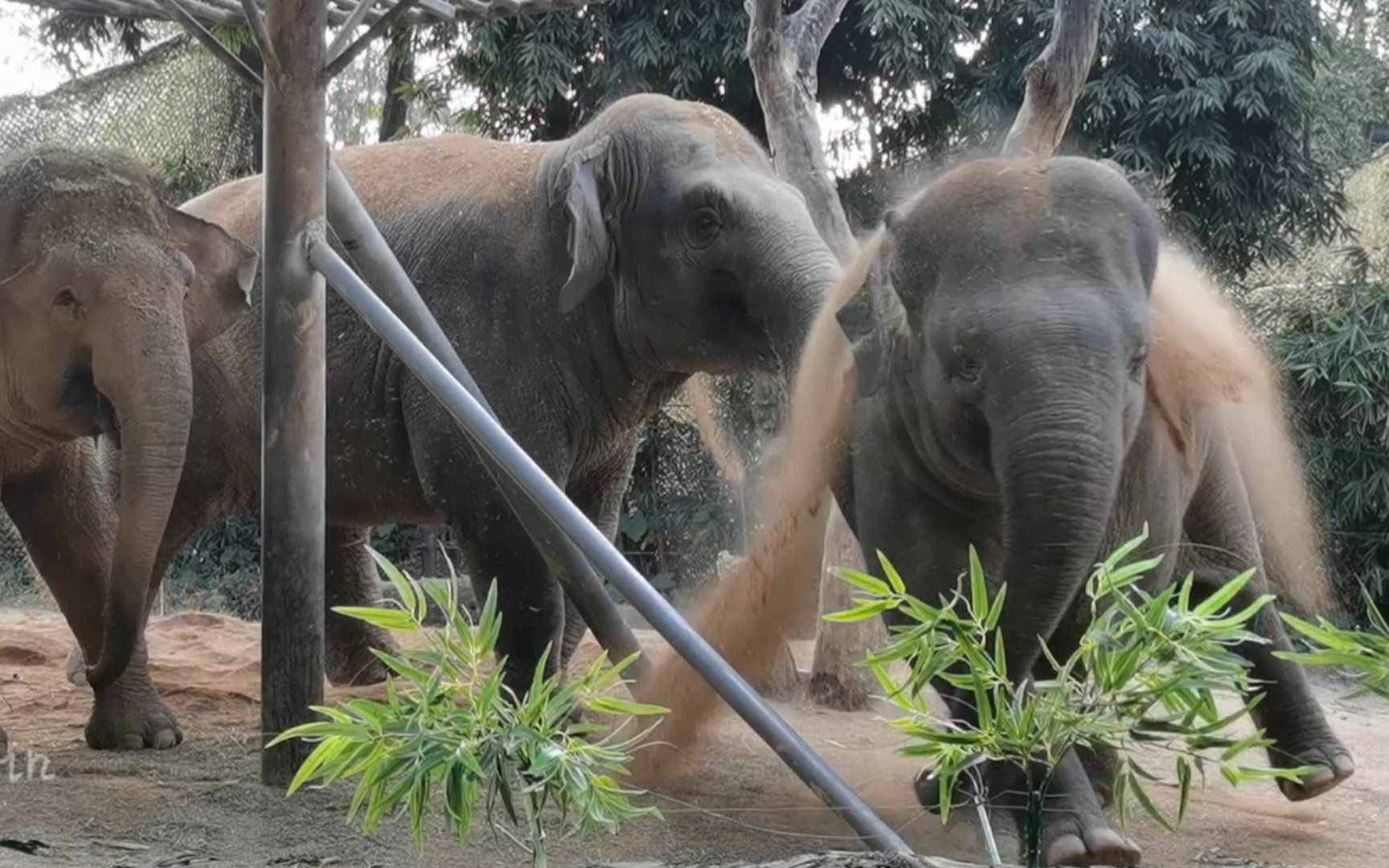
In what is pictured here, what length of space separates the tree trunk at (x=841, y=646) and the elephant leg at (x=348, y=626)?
1.77 metres

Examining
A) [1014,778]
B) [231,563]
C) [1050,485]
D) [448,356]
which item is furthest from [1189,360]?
[231,563]

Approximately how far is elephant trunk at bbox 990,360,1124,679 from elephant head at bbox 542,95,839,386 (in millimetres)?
1746

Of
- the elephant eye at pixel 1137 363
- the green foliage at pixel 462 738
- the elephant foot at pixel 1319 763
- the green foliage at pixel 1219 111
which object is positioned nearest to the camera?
the green foliage at pixel 462 738

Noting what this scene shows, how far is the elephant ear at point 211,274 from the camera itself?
5.73 m

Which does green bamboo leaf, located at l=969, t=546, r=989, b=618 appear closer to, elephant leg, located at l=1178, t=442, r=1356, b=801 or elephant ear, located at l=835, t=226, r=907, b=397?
elephant ear, located at l=835, t=226, r=907, b=397

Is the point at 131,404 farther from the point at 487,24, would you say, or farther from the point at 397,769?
the point at 487,24

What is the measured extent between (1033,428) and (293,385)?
2143mm

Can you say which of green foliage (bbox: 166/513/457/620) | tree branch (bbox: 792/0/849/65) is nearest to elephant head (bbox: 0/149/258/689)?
tree branch (bbox: 792/0/849/65)

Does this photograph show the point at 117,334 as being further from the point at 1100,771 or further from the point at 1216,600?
the point at 1216,600

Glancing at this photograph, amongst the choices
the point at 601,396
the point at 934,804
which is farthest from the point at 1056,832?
the point at 601,396

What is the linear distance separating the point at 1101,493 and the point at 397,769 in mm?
1735

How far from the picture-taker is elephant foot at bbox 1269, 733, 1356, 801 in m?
4.80

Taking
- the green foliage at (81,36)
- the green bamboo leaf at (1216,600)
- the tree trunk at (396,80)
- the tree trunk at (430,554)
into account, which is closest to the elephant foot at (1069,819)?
the green bamboo leaf at (1216,600)

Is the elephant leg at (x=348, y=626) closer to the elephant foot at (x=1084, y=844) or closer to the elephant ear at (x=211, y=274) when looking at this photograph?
the elephant ear at (x=211, y=274)
